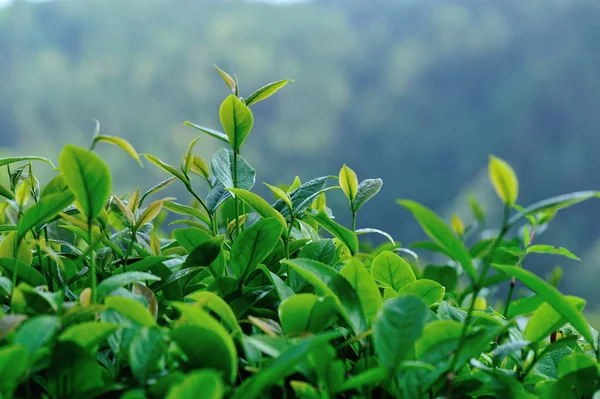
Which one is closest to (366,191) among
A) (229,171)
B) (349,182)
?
(349,182)

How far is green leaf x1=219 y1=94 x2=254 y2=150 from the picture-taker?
1.39ft

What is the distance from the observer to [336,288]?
1.17ft

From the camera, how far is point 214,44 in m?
26.7

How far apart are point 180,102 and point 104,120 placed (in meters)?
3.40

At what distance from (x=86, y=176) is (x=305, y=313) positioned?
151mm

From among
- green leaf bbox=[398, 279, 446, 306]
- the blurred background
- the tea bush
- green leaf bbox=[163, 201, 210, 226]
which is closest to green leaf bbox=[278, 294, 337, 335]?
the tea bush

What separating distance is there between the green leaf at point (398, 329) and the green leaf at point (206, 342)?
0.26ft

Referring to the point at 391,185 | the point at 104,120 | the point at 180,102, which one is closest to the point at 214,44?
the point at 180,102

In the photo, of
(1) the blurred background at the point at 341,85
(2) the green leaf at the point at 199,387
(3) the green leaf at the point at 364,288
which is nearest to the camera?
(2) the green leaf at the point at 199,387

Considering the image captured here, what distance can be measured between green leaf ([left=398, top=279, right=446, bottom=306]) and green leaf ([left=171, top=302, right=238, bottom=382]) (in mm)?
180

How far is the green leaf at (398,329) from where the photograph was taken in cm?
30

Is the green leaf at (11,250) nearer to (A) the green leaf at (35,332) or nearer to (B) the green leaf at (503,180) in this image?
(A) the green leaf at (35,332)

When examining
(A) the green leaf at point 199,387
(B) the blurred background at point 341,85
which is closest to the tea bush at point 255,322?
(A) the green leaf at point 199,387

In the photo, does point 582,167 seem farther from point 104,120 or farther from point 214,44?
point 104,120
